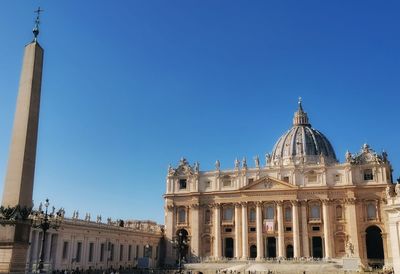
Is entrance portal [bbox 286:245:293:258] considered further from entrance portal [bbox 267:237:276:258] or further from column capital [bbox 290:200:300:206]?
column capital [bbox 290:200:300:206]

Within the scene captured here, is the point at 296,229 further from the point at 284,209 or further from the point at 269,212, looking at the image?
the point at 269,212

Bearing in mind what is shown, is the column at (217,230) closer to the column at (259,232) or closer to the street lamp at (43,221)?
the column at (259,232)

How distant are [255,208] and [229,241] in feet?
21.0

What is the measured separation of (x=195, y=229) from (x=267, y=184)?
12.7m

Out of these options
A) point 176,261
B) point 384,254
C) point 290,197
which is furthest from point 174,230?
point 384,254

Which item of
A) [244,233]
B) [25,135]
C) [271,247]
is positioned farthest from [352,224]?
[25,135]

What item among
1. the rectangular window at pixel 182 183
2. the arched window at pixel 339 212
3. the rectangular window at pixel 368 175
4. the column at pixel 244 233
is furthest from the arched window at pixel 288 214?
the rectangular window at pixel 182 183

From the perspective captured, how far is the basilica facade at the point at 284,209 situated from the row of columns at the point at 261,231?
0.13 meters

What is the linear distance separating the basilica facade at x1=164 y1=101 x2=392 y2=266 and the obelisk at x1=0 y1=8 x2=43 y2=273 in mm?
48830

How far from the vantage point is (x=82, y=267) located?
50312mm

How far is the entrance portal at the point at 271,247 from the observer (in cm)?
6544

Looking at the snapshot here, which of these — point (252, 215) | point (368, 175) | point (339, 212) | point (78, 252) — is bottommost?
point (78, 252)

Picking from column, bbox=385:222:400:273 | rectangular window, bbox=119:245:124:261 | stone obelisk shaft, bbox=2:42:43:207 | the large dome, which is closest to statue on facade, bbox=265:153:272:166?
the large dome

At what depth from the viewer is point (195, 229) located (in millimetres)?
68438
